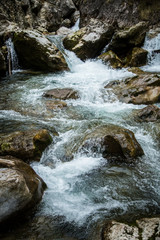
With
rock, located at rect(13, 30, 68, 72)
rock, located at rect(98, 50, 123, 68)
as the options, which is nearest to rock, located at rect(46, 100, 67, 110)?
rock, located at rect(13, 30, 68, 72)

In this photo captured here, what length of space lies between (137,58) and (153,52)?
72.0 inches

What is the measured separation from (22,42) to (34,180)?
11.6 meters

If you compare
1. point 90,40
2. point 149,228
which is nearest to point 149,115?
point 149,228

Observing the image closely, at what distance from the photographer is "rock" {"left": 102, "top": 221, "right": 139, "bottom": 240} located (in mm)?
2311

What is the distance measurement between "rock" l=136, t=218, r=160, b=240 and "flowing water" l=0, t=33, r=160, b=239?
1.44 feet

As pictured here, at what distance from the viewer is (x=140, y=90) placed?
8.30 metres

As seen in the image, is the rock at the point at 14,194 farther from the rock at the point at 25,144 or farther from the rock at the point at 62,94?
the rock at the point at 62,94

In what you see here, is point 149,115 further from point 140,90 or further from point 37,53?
point 37,53

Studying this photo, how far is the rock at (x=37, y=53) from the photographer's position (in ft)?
40.3

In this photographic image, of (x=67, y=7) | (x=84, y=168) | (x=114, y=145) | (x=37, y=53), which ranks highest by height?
(x=67, y=7)

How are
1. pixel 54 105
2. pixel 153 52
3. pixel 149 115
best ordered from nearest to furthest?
pixel 149 115 < pixel 54 105 < pixel 153 52

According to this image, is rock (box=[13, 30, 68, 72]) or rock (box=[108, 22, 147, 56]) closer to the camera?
rock (box=[13, 30, 68, 72])

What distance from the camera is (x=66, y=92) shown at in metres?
8.80

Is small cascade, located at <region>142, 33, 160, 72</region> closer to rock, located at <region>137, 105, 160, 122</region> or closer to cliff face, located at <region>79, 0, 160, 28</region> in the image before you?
cliff face, located at <region>79, 0, 160, 28</region>
